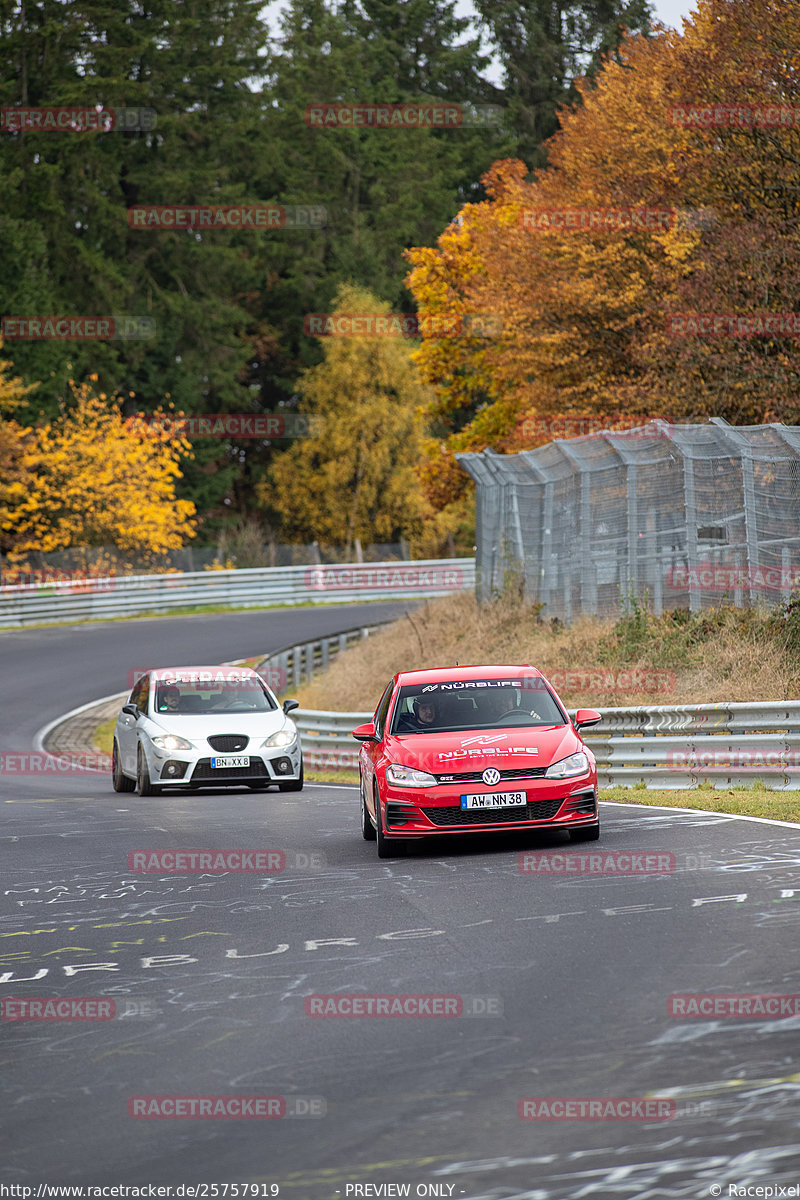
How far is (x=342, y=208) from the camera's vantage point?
251 feet

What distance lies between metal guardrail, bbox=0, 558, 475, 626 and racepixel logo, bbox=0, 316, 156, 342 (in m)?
12.1

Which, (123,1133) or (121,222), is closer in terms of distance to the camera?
(123,1133)

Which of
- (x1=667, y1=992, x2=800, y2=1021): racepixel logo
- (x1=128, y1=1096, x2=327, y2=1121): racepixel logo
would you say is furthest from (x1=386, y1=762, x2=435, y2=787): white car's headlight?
(x1=128, y1=1096, x2=327, y2=1121): racepixel logo

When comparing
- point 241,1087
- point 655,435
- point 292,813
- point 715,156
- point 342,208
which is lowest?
point 292,813

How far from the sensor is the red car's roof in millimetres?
13977

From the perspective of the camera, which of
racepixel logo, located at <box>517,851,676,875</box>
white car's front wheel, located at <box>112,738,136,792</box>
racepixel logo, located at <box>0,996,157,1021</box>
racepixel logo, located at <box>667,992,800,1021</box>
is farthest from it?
white car's front wheel, located at <box>112,738,136,792</box>

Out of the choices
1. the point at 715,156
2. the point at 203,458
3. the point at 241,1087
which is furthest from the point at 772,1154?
the point at 203,458

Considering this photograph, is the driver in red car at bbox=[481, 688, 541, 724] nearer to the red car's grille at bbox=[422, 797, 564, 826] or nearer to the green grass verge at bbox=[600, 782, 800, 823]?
the red car's grille at bbox=[422, 797, 564, 826]

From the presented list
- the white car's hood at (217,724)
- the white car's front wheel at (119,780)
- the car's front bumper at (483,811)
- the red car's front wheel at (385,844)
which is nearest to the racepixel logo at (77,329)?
the white car's front wheel at (119,780)

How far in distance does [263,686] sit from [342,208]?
58.8m

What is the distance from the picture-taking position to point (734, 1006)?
6914 mm

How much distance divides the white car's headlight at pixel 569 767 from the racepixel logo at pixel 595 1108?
6.67 m

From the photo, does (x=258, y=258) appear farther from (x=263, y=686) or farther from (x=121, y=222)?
(x=263, y=686)

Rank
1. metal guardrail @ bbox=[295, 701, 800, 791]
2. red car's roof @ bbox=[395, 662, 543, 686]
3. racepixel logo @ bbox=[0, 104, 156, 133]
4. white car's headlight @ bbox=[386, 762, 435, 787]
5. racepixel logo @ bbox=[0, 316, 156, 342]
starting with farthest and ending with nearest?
1. racepixel logo @ bbox=[0, 104, 156, 133]
2. racepixel logo @ bbox=[0, 316, 156, 342]
3. metal guardrail @ bbox=[295, 701, 800, 791]
4. red car's roof @ bbox=[395, 662, 543, 686]
5. white car's headlight @ bbox=[386, 762, 435, 787]
